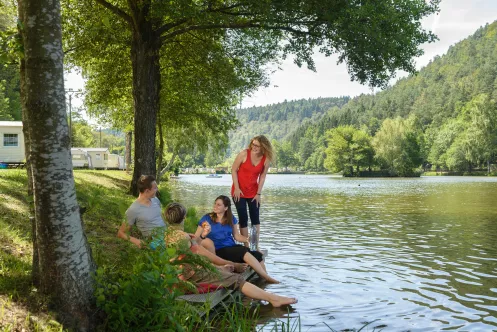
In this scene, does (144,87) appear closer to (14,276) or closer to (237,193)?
(237,193)

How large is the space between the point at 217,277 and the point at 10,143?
3597 centimetres

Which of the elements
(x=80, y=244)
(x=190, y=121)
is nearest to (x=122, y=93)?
(x=190, y=121)

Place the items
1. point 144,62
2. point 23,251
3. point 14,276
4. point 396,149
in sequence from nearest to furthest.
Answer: point 14,276
point 23,251
point 144,62
point 396,149

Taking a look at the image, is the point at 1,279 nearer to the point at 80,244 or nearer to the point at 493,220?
the point at 80,244

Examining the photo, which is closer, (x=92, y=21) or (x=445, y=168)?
(x=92, y=21)

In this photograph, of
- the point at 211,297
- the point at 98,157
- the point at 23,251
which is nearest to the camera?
the point at 211,297

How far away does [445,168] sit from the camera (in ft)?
415

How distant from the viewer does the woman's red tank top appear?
9789 mm

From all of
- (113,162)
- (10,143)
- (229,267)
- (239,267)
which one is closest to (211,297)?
(229,267)

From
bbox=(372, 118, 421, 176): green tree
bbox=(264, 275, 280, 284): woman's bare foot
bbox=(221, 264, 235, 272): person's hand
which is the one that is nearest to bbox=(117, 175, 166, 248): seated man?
bbox=(221, 264, 235, 272): person's hand

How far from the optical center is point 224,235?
27.1 ft

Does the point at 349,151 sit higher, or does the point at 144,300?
the point at 349,151

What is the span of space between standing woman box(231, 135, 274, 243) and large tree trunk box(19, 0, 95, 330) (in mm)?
5104

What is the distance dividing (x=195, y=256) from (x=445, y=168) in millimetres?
130577
